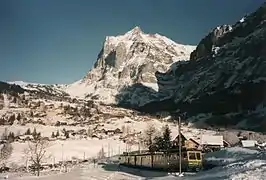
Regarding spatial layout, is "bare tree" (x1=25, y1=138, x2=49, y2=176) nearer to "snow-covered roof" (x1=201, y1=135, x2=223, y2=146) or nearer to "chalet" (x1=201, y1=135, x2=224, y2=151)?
"chalet" (x1=201, y1=135, x2=224, y2=151)

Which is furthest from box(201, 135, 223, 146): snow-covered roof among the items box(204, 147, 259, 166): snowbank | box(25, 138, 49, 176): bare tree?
box(204, 147, 259, 166): snowbank

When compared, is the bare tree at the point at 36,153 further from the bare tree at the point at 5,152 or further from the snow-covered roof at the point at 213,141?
the snow-covered roof at the point at 213,141

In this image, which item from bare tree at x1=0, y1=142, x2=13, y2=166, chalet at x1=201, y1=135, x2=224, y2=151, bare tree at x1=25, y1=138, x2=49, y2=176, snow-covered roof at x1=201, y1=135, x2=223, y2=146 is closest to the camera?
bare tree at x1=25, y1=138, x2=49, y2=176

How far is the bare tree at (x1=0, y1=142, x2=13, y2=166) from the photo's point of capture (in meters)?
166

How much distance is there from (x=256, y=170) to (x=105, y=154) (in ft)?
537

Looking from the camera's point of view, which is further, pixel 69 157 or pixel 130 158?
pixel 69 157

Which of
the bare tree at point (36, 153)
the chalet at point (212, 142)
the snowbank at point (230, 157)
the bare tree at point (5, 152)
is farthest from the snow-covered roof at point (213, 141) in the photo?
the bare tree at point (5, 152)

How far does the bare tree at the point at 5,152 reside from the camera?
16555 cm

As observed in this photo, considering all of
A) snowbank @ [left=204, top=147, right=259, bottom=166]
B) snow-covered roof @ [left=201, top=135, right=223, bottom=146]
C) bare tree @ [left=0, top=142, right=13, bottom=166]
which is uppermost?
snow-covered roof @ [left=201, top=135, right=223, bottom=146]

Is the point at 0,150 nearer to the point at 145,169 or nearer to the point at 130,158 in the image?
the point at 130,158

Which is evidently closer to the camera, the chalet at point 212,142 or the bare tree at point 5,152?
the chalet at point 212,142

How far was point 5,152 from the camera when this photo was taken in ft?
570

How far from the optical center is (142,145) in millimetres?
198000

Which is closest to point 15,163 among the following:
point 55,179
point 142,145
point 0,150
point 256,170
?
point 0,150
